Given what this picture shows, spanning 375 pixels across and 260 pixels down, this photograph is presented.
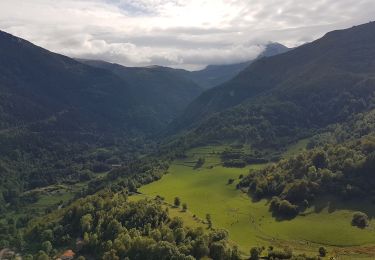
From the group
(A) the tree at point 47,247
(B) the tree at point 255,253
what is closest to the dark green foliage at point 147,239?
(A) the tree at point 47,247

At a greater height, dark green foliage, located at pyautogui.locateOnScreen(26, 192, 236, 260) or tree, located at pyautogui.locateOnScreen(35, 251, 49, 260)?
dark green foliage, located at pyautogui.locateOnScreen(26, 192, 236, 260)

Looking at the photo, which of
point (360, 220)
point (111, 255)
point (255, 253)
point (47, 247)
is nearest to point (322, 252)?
point (255, 253)

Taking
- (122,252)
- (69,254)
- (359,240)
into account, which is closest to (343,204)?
(359,240)

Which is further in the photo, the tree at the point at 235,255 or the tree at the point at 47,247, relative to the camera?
the tree at the point at 47,247

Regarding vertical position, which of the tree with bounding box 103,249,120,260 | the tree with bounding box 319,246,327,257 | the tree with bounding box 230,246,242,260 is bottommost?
the tree with bounding box 103,249,120,260

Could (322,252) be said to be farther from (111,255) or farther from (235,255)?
(111,255)

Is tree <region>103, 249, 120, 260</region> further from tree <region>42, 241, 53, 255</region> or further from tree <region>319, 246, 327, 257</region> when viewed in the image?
tree <region>319, 246, 327, 257</region>

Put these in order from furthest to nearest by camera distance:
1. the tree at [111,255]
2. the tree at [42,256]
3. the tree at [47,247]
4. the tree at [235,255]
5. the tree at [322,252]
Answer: the tree at [47,247]
the tree at [42,256]
the tree at [111,255]
the tree at [322,252]
the tree at [235,255]

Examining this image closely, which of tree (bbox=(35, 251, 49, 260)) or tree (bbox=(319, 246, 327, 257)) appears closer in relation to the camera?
tree (bbox=(319, 246, 327, 257))

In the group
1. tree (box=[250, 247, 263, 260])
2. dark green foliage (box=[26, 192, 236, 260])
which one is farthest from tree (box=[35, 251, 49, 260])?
tree (box=[250, 247, 263, 260])

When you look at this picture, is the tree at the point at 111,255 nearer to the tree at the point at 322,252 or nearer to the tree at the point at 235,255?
the tree at the point at 235,255

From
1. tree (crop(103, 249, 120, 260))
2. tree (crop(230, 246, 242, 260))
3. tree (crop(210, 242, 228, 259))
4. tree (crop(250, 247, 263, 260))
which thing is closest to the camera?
tree (crop(250, 247, 263, 260))
